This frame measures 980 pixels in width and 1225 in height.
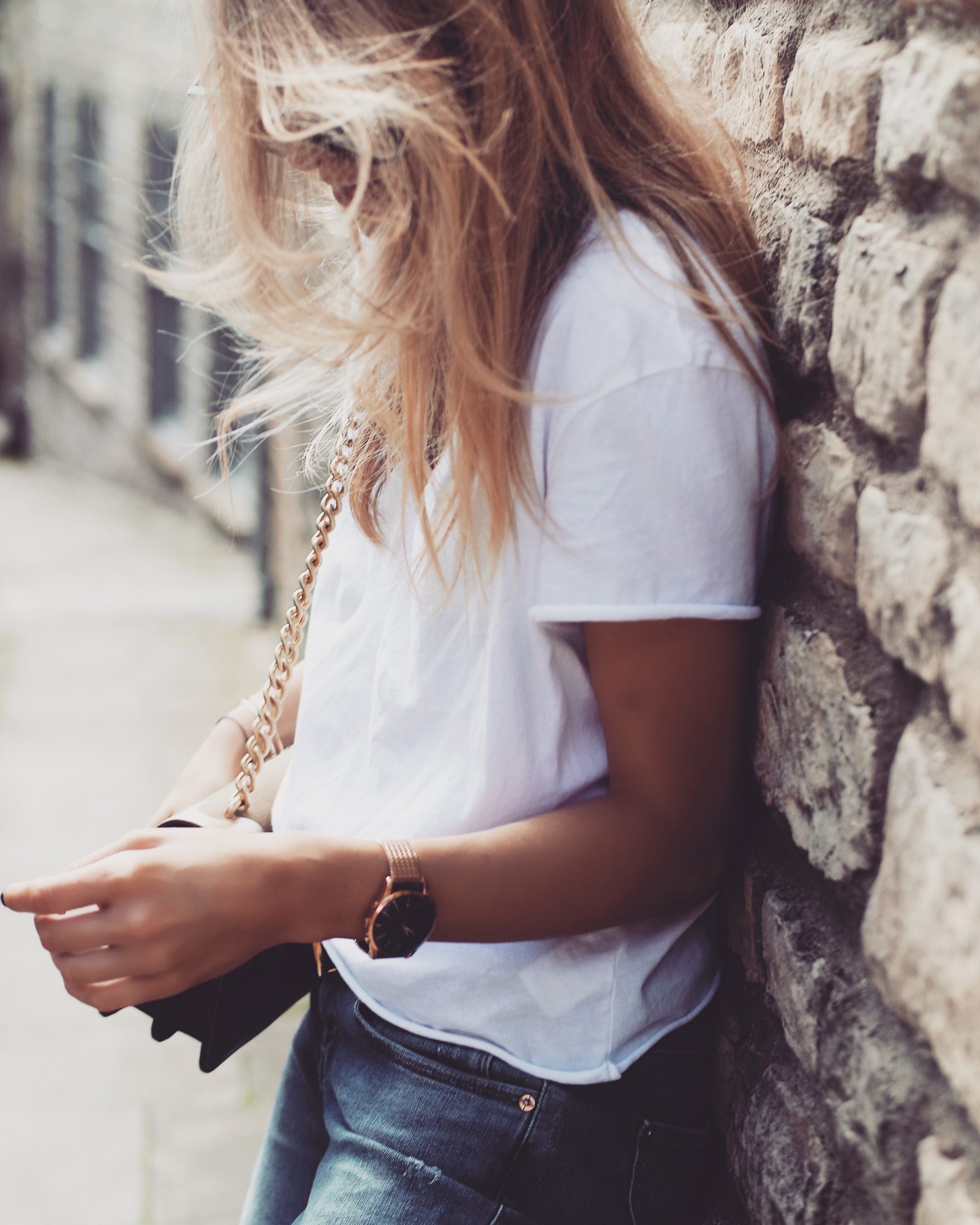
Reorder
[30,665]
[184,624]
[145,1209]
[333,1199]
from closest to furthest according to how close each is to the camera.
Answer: [333,1199] → [145,1209] → [30,665] → [184,624]

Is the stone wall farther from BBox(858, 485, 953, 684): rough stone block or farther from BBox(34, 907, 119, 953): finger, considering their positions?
BBox(34, 907, 119, 953): finger

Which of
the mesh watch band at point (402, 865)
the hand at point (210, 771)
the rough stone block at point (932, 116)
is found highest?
the rough stone block at point (932, 116)

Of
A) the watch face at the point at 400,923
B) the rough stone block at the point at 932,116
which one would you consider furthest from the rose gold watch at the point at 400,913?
the rough stone block at the point at 932,116

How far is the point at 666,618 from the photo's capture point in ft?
3.36

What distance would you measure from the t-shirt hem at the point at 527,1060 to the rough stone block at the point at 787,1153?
0.10 m

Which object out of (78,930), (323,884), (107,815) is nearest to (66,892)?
(78,930)

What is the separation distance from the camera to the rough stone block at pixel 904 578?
83cm

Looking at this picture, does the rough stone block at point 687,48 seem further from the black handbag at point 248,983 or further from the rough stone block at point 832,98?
the black handbag at point 248,983

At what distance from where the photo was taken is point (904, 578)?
879 millimetres

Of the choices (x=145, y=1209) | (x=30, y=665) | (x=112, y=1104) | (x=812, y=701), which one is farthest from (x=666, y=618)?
(x=30, y=665)

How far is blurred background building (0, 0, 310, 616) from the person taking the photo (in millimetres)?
7477

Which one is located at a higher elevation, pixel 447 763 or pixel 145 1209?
pixel 447 763

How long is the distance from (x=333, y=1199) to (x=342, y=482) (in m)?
0.67

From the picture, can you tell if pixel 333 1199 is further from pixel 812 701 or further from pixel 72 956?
pixel 812 701
